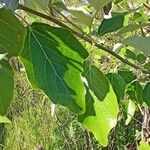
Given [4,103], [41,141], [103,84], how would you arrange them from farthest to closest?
[41,141], [103,84], [4,103]

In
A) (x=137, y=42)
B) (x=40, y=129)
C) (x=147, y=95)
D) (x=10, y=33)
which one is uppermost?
(x=10, y=33)

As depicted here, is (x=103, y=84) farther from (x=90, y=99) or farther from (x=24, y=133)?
(x=24, y=133)

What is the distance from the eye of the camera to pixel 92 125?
27.4 inches

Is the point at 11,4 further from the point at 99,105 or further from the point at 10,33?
the point at 99,105

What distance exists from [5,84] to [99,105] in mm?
210

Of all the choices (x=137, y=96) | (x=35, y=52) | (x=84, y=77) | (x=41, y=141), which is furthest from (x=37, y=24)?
(x=41, y=141)

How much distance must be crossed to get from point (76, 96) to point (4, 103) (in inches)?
3.4

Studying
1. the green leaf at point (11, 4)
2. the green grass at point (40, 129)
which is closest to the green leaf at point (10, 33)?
the green leaf at point (11, 4)

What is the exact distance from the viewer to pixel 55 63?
56cm

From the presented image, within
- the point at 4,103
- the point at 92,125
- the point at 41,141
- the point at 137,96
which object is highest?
the point at 4,103

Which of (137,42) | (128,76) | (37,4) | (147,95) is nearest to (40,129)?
(128,76)

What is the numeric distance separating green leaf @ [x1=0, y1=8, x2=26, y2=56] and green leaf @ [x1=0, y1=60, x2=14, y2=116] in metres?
0.02

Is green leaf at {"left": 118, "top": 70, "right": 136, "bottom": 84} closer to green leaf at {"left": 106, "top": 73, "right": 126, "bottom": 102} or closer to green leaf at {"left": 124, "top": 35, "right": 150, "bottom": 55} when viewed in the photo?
green leaf at {"left": 106, "top": 73, "right": 126, "bottom": 102}

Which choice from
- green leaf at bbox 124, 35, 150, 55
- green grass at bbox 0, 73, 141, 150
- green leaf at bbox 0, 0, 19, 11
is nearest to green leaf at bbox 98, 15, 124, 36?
green leaf at bbox 124, 35, 150, 55
